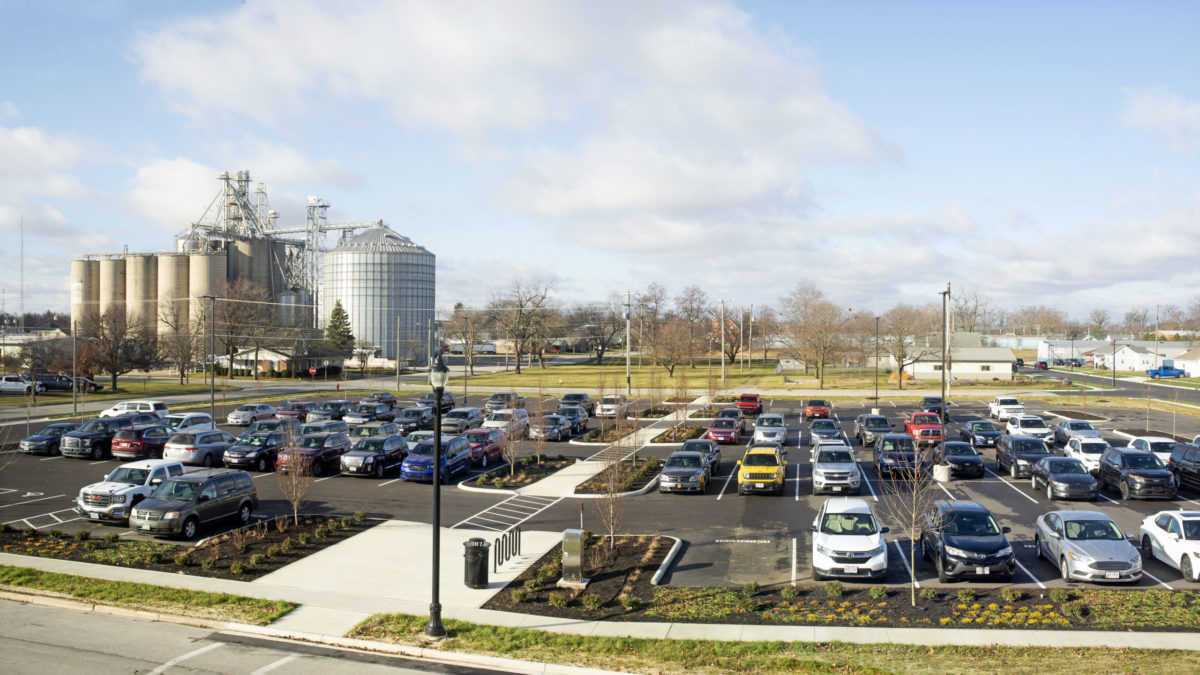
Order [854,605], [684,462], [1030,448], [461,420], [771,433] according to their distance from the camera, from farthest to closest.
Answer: [461,420]
[771,433]
[1030,448]
[684,462]
[854,605]

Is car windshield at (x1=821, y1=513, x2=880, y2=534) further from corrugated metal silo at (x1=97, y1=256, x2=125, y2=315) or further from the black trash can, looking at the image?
corrugated metal silo at (x1=97, y1=256, x2=125, y2=315)

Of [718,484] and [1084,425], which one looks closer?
[718,484]

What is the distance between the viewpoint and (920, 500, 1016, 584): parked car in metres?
16.0

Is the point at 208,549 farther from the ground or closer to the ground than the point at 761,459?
closer to the ground

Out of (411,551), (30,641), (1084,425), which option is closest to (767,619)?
(411,551)

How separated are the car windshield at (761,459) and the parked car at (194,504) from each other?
52.2 feet

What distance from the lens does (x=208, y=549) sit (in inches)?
753

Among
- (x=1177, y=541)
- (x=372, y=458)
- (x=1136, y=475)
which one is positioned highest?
(x=1136, y=475)

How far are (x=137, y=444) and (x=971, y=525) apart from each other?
32.3 meters

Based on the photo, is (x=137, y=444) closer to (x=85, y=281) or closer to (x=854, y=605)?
(x=854, y=605)

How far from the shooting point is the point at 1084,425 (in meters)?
36.9

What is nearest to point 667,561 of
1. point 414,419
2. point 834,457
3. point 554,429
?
point 834,457

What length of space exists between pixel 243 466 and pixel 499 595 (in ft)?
65.5

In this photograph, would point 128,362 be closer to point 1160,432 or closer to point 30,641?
point 30,641
